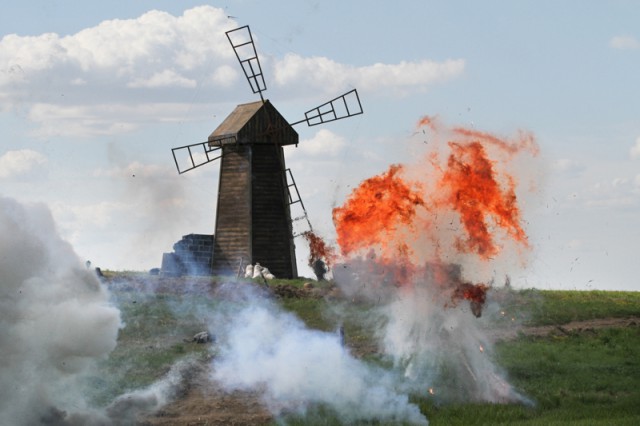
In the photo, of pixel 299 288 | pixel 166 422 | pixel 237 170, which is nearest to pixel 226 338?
pixel 166 422

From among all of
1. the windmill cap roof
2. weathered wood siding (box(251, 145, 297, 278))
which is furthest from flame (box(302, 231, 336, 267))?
the windmill cap roof

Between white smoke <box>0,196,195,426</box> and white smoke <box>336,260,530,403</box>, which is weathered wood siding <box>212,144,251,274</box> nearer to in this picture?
white smoke <box>336,260,530,403</box>

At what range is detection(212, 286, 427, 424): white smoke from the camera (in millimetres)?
29812

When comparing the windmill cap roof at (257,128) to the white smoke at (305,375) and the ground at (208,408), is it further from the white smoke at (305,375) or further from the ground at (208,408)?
the ground at (208,408)

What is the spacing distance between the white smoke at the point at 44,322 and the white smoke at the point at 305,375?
4855 millimetres

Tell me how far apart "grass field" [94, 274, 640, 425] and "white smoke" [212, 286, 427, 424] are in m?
0.73

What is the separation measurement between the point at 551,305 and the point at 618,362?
11736mm

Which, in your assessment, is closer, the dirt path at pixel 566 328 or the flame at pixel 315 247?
the dirt path at pixel 566 328

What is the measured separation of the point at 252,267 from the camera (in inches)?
2302

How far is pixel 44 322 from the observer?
26.5 meters

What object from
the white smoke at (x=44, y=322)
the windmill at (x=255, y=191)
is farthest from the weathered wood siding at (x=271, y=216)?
the white smoke at (x=44, y=322)

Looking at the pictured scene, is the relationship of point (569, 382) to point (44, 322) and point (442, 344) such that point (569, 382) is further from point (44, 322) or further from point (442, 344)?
point (44, 322)

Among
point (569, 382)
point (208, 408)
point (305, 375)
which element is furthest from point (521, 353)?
point (208, 408)

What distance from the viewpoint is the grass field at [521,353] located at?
98.6 feet
